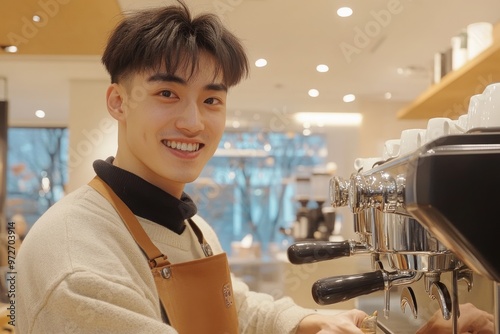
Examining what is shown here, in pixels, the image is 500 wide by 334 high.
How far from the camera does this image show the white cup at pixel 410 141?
881mm

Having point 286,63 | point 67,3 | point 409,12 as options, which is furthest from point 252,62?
point 67,3

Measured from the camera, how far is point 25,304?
745 mm

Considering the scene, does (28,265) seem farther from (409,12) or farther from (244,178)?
(244,178)

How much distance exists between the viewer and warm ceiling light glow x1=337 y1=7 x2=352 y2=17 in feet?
10.2

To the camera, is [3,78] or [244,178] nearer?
[3,78]

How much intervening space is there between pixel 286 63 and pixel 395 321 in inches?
143

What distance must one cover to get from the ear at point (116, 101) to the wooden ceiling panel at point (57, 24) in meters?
1.46

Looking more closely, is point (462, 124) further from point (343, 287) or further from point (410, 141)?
point (343, 287)

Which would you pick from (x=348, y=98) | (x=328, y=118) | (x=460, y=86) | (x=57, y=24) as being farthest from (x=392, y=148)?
(x=328, y=118)

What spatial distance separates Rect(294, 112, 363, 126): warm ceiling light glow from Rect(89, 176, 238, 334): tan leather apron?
548cm

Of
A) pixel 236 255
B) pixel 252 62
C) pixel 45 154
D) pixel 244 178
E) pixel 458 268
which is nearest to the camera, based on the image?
pixel 458 268

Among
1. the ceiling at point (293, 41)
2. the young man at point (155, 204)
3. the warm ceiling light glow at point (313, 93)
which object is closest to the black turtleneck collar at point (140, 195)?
the young man at point (155, 204)

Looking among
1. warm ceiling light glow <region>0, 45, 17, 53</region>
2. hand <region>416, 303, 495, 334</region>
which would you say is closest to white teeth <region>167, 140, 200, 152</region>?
hand <region>416, 303, 495, 334</region>

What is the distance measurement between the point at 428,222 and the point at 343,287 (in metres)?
0.30
